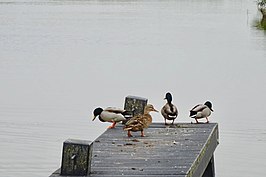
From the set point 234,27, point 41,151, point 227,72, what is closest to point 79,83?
point 227,72

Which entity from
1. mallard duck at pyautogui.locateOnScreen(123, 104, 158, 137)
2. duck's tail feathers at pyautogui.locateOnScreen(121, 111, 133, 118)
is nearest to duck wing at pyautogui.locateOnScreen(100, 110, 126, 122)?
duck's tail feathers at pyautogui.locateOnScreen(121, 111, 133, 118)

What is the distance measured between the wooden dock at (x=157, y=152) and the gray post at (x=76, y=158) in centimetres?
8

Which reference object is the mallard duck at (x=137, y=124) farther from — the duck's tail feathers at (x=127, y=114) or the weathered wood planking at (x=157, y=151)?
the duck's tail feathers at (x=127, y=114)

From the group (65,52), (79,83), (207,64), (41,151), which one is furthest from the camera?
(65,52)

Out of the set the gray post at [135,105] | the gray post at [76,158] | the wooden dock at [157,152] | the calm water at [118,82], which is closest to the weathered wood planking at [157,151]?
the wooden dock at [157,152]

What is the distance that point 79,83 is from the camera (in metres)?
16.4

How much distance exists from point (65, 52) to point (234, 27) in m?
11.9

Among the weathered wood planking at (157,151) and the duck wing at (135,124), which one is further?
the duck wing at (135,124)

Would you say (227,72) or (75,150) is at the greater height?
(227,72)

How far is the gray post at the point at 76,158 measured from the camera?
5.68m

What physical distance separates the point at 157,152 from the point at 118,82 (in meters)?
9.99

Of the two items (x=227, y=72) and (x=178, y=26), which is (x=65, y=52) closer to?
(x=227, y=72)

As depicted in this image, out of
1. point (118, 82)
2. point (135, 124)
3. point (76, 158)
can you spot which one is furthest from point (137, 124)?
point (118, 82)

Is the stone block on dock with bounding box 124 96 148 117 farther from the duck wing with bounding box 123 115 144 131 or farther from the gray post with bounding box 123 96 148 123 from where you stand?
the duck wing with bounding box 123 115 144 131
